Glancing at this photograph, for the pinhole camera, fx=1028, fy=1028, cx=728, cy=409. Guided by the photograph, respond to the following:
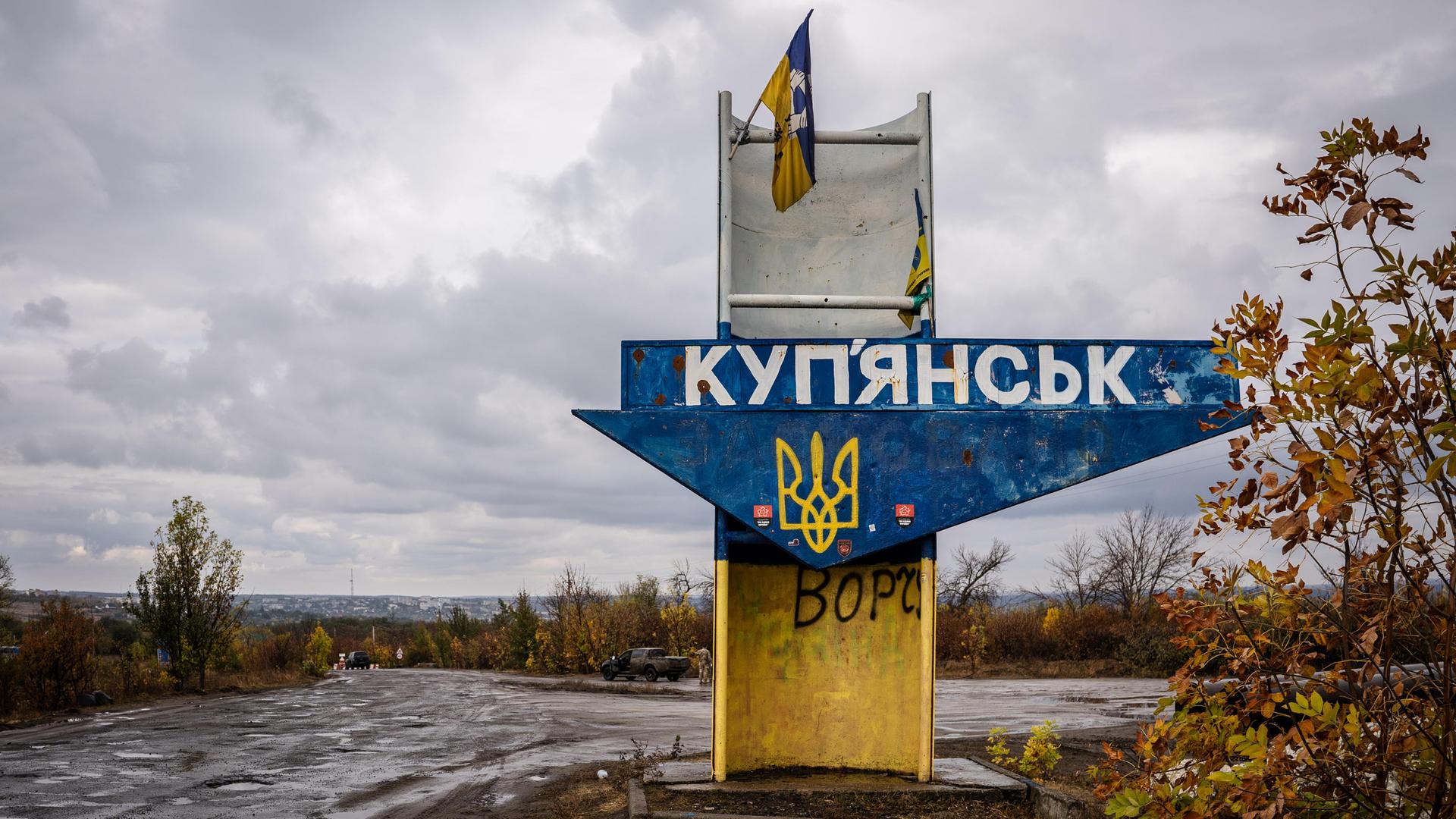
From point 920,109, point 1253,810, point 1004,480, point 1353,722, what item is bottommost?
point 1253,810

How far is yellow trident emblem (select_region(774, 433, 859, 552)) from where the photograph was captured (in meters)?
8.67

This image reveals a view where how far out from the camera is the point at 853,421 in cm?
894

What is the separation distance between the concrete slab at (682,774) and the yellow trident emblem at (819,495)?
2521 millimetres

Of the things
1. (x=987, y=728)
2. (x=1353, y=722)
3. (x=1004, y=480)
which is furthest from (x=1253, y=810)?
(x=987, y=728)

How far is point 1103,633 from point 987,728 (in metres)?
23.3

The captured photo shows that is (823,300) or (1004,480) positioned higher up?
(823,300)

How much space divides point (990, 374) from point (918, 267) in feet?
4.20

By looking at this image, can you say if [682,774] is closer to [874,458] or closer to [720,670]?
[720,670]

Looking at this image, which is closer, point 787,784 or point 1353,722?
point 1353,722

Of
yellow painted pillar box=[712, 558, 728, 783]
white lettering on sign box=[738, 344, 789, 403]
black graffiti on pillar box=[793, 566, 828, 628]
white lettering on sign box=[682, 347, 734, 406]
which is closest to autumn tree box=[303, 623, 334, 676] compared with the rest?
yellow painted pillar box=[712, 558, 728, 783]

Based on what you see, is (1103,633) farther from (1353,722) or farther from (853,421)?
(1353,722)

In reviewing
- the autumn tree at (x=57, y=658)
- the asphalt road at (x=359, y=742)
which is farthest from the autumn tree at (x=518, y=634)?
the autumn tree at (x=57, y=658)

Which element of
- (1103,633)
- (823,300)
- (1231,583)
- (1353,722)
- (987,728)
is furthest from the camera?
(1103,633)

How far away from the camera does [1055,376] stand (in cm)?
895
